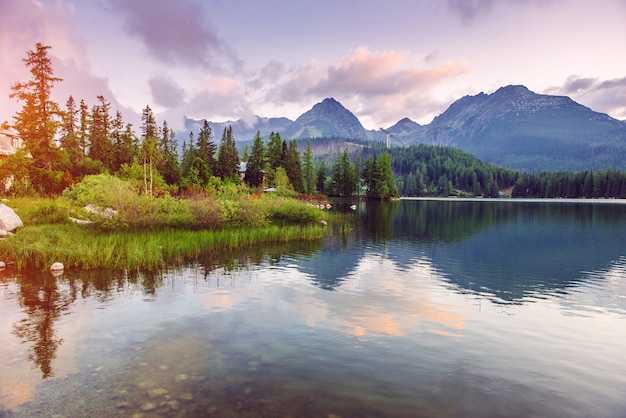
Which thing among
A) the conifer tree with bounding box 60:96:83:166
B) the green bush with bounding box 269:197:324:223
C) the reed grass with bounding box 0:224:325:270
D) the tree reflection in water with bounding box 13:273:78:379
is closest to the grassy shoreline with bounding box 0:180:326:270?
the reed grass with bounding box 0:224:325:270

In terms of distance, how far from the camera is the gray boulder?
22391 millimetres

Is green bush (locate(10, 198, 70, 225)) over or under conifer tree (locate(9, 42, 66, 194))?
under

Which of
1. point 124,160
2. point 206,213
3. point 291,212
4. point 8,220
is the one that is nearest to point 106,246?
point 8,220

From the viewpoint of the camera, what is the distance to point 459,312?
47.8 ft

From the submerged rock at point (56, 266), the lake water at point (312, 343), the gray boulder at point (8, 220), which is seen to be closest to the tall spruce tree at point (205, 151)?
the gray boulder at point (8, 220)

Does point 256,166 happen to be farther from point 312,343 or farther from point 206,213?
point 312,343

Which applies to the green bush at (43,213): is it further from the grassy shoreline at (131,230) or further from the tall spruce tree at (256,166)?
the tall spruce tree at (256,166)

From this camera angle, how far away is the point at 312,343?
37.0 ft

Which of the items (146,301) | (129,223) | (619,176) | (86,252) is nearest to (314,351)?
(146,301)

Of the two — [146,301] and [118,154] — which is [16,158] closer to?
[146,301]

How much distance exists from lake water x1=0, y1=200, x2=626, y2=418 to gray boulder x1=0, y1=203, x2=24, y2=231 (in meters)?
6.21

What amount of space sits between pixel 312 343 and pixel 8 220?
74.2 feet

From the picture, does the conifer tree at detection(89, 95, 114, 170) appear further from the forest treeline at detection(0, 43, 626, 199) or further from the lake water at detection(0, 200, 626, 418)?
the lake water at detection(0, 200, 626, 418)

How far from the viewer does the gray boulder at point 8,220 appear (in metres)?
22.4
